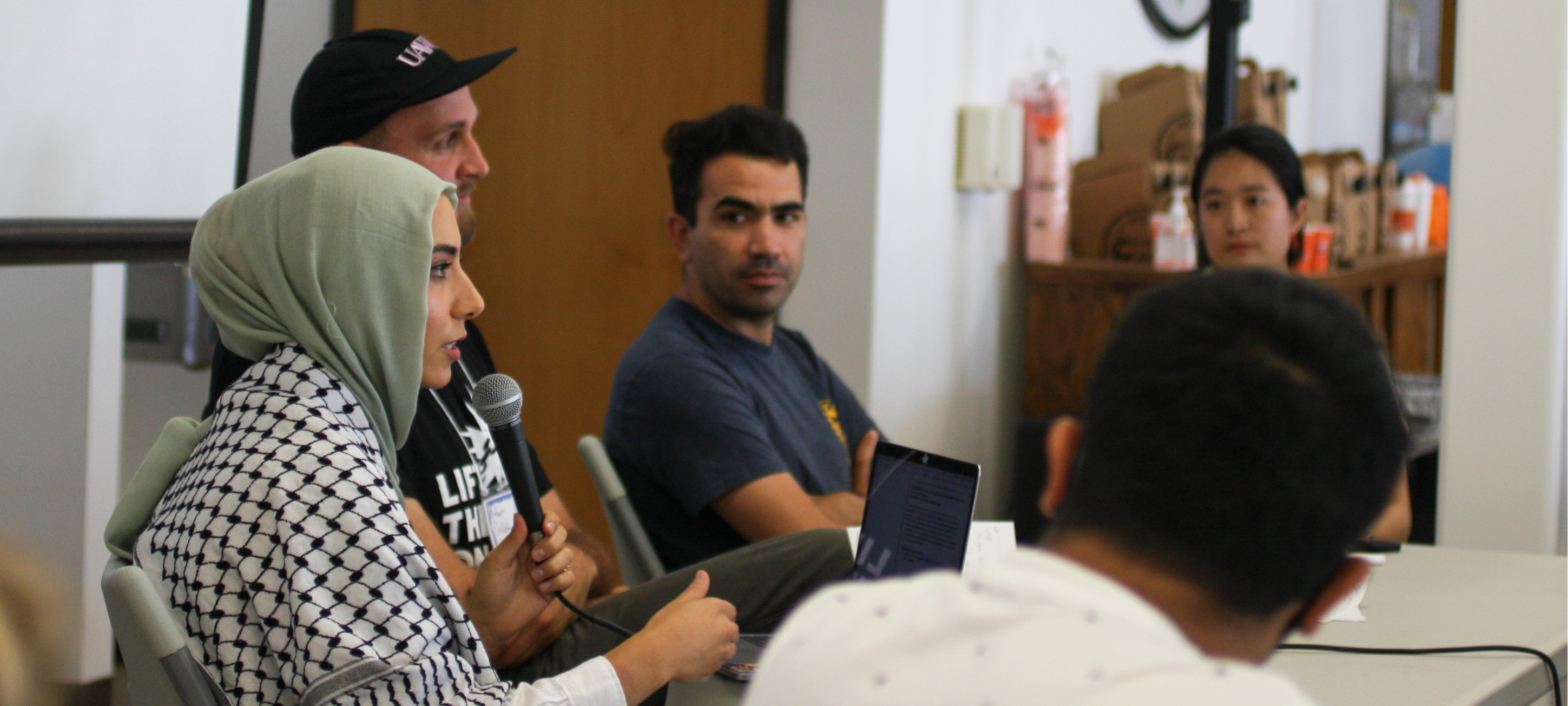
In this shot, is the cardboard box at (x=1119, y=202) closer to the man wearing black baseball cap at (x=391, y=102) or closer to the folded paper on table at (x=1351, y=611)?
the folded paper on table at (x=1351, y=611)

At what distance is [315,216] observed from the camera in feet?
4.02

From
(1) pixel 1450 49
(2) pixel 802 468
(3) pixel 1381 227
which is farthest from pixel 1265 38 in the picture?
(2) pixel 802 468

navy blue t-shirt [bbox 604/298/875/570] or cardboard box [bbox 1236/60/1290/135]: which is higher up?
cardboard box [bbox 1236/60/1290/135]

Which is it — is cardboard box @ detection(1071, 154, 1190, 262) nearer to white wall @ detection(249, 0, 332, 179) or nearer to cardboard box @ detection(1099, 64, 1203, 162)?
cardboard box @ detection(1099, 64, 1203, 162)

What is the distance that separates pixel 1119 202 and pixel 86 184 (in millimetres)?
2670

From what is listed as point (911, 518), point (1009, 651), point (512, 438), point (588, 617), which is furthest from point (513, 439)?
point (1009, 651)

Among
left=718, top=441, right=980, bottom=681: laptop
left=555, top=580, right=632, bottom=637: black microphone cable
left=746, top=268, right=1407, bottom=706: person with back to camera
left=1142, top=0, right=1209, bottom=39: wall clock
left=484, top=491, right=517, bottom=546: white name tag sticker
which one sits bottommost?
left=555, top=580, right=632, bottom=637: black microphone cable

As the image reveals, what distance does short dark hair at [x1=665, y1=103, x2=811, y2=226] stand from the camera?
7.42 ft

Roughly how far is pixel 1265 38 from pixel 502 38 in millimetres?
3060

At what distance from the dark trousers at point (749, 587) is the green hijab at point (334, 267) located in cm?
41

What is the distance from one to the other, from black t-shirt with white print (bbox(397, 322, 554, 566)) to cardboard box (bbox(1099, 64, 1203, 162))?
2.60 m

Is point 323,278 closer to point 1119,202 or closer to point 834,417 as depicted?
point 834,417

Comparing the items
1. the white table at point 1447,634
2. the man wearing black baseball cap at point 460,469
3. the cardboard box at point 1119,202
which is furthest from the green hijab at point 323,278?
the cardboard box at point 1119,202

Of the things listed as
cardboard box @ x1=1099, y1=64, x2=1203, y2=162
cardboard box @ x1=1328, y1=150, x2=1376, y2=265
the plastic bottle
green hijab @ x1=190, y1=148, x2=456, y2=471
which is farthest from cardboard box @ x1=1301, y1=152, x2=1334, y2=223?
green hijab @ x1=190, y1=148, x2=456, y2=471
